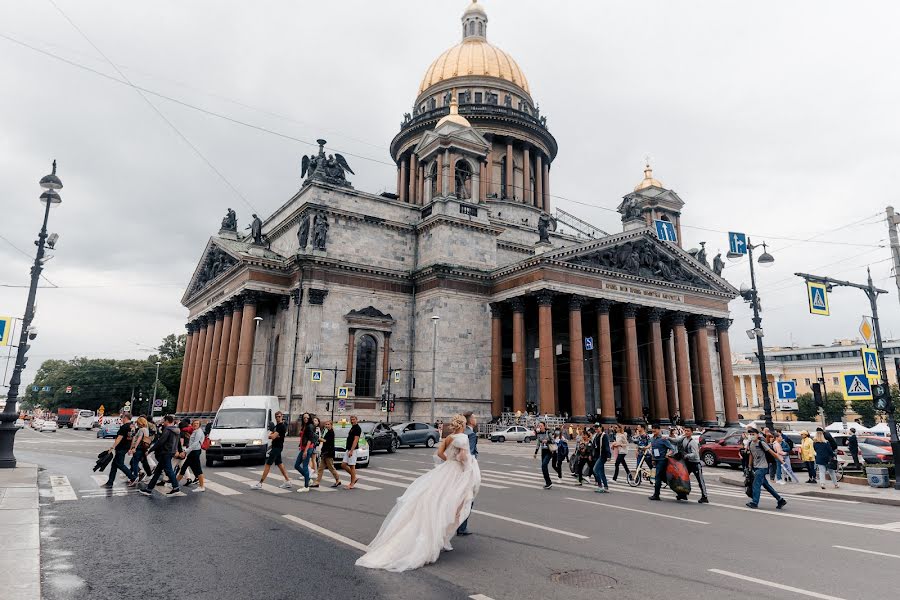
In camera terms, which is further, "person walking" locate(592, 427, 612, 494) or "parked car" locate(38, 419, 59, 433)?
"parked car" locate(38, 419, 59, 433)

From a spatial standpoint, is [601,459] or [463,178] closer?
[601,459]

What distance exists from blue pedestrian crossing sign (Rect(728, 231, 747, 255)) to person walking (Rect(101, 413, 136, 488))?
2208cm

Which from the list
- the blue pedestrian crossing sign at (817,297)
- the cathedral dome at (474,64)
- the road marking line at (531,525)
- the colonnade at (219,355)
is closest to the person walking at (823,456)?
the blue pedestrian crossing sign at (817,297)

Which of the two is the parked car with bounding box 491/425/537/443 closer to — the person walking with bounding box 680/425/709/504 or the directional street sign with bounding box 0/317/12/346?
the person walking with bounding box 680/425/709/504

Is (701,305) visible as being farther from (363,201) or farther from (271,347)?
(271,347)

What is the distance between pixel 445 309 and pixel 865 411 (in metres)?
78.7

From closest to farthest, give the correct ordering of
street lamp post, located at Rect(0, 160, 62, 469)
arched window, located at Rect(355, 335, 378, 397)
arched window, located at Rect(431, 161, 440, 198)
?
street lamp post, located at Rect(0, 160, 62, 469), arched window, located at Rect(355, 335, 378, 397), arched window, located at Rect(431, 161, 440, 198)

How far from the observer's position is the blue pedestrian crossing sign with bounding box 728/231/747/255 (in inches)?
908

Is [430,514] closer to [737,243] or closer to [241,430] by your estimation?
[241,430]

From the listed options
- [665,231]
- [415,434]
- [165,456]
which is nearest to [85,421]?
[415,434]

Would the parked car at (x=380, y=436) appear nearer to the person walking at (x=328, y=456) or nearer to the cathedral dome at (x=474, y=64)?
the person walking at (x=328, y=456)

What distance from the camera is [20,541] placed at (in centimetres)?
723

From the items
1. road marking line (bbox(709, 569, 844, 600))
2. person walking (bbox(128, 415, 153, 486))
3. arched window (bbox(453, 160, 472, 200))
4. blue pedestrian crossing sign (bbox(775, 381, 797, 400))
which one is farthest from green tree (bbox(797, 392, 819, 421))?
person walking (bbox(128, 415, 153, 486))

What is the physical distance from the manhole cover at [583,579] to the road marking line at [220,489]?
8.75 meters
